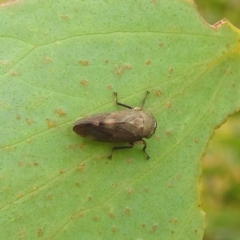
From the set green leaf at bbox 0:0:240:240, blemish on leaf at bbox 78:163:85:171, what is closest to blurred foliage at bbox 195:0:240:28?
green leaf at bbox 0:0:240:240

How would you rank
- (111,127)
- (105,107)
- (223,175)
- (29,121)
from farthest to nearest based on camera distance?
(223,175)
(111,127)
(105,107)
(29,121)

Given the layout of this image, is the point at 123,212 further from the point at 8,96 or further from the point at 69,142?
the point at 8,96

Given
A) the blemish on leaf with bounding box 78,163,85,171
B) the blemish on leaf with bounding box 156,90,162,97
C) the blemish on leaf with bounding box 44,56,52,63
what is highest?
the blemish on leaf with bounding box 44,56,52,63

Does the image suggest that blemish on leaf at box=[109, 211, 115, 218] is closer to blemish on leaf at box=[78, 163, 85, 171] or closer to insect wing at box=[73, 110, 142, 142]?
blemish on leaf at box=[78, 163, 85, 171]

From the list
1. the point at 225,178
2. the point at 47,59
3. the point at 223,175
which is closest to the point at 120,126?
the point at 47,59

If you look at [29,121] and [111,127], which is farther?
[111,127]

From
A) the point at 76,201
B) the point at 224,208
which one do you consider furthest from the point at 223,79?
the point at 224,208

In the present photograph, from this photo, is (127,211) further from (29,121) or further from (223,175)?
(223,175)
